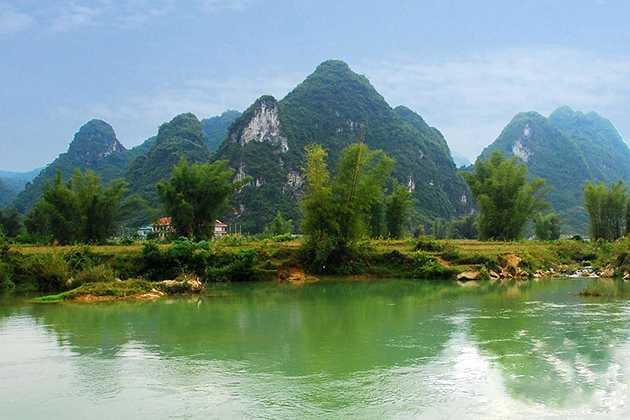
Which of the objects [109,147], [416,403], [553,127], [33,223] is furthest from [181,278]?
[553,127]

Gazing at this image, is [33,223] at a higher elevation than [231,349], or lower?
higher

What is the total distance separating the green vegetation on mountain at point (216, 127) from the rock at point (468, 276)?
102 meters

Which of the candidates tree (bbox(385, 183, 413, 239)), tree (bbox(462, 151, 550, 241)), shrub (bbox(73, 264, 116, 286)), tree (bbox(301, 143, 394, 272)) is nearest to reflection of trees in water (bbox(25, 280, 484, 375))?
shrub (bbox(73, 264, 116, 286))

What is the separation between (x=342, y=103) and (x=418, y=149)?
50.7 ft

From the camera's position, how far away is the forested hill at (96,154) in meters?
92.1

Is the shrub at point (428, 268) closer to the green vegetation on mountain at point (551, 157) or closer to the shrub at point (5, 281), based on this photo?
the shrub at point (5, 281)

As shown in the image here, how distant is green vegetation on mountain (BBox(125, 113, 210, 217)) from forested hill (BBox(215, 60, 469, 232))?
438 cm

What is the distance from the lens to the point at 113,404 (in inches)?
200

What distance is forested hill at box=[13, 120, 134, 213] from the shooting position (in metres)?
92.1

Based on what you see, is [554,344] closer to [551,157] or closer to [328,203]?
[328,203]

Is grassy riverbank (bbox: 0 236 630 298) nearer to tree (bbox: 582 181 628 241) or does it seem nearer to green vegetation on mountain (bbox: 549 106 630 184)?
tree (bbox: 582 181 628 241)

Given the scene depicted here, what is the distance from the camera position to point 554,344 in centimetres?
718

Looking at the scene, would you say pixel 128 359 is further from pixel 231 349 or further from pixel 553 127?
pixel 553 127

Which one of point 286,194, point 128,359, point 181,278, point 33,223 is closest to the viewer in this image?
point 128,359
